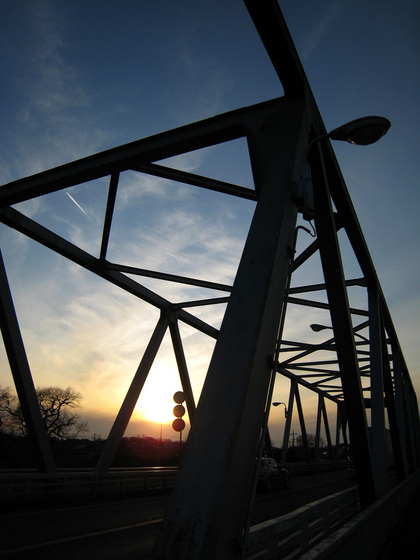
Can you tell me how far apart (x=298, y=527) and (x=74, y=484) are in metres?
10.5

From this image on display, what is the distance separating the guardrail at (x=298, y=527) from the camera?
3363 millimetres

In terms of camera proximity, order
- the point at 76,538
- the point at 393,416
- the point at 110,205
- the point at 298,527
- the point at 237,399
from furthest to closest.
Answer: the point at 393,416 < the point at 110,205 < the point at 76,538 < the point at 298,527 < the point at 237,399

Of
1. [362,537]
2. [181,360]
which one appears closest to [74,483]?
[181,360]

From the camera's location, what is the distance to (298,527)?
458 cm

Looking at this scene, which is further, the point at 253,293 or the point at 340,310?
the point at 340,310

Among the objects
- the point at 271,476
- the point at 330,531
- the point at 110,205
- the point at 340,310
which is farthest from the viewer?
the point at 271,476

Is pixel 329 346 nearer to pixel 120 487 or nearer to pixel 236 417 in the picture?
pixel 120 487

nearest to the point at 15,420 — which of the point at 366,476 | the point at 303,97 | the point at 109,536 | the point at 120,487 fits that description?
the point at 120,487

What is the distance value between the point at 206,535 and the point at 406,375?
2597 cm

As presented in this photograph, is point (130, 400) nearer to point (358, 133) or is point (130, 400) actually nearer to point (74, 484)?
point (74, 484)

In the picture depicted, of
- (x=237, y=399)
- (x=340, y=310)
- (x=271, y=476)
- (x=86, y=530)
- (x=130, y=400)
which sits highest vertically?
(x=340, y=310)

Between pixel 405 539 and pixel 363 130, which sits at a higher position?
pixel 363 130

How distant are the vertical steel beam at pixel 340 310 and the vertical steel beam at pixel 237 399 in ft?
7.14

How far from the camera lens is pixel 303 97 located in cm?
526
